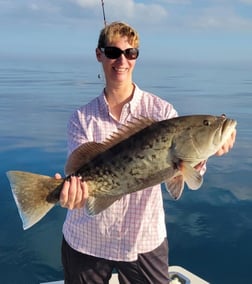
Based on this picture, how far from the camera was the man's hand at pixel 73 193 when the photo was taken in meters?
3.12

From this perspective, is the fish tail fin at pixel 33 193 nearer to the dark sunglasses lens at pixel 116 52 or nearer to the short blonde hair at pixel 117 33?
the dark sunglasses lens at pixel 116 52

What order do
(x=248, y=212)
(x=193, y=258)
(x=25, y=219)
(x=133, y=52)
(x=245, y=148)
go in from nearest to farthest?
(x=25, y=219)
(x=133, y=52)
(x=193, y=258)
(x=248, y=212)
(x=245, y=148)

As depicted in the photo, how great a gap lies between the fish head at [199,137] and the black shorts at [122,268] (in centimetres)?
93

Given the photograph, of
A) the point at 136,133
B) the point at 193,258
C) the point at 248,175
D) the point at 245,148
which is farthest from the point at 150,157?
the point at 245,148

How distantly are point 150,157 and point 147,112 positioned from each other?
563mm

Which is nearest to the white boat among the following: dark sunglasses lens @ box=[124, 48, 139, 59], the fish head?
the fish head

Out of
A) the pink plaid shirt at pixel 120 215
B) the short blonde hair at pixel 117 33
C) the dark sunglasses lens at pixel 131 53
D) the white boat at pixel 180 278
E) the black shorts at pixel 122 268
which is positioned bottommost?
the white boat at pixel 180 278

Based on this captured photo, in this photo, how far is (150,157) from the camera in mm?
2971

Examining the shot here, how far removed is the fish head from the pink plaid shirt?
457 millimetres

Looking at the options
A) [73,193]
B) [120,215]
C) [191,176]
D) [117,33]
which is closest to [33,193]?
[73,193]

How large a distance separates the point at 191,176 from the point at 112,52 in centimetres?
109

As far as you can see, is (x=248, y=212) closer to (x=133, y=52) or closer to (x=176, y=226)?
(x=176, y=226)

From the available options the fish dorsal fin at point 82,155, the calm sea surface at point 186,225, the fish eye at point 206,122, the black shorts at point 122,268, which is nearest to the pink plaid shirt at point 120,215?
the black shorts at point 122,268

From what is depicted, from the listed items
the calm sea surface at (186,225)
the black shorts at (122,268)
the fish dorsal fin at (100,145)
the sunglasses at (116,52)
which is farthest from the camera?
the calm sea surface at (186,225)
